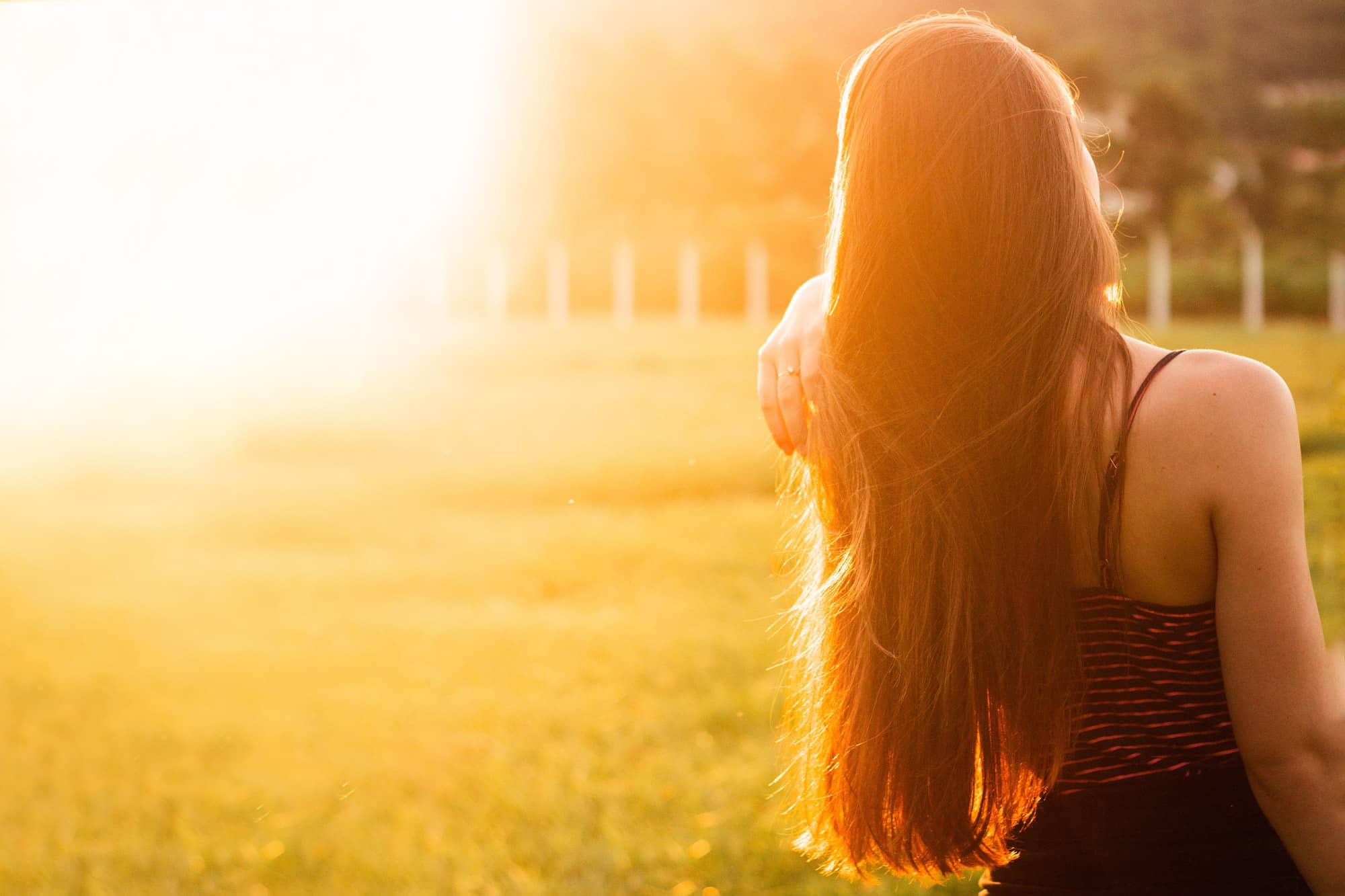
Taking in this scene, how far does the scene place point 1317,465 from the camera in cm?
503

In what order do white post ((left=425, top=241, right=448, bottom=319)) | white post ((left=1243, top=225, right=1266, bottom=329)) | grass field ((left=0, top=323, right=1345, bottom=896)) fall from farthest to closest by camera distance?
white post ((left=1243, top=225, right=1266, bottom=329)), white post ((left=425, top=241, right=448, bottom=319)), grass field ((left=0, top=323, right=1345, bottom=896))

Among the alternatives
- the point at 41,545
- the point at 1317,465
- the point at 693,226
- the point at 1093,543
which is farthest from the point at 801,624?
the point at 693,226

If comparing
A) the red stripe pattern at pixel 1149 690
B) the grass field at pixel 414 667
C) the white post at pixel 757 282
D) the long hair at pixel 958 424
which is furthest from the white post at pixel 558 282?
the red stripe pattern at pixel 1149 690

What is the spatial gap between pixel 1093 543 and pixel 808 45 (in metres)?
25.0

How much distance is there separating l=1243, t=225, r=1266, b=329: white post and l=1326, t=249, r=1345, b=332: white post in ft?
3.57

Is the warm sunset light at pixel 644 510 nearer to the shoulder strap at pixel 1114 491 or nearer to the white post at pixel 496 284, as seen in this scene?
the shoulder strap at pixel 1114 491

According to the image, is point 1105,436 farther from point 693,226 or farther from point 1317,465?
point 693,226

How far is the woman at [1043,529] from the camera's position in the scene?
1.34 metres

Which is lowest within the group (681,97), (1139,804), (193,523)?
(193,523)

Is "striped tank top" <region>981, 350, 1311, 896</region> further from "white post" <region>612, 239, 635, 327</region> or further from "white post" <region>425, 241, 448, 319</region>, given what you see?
"white post" <region>612, 239, 635, 327</region>

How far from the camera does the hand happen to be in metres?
1.68

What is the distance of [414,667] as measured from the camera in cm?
581

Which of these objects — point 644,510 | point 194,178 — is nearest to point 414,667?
point 644,510

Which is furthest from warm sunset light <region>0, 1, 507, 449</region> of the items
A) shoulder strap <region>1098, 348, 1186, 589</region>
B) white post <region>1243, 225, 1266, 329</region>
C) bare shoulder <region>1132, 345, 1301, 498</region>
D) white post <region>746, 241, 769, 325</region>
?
white post <region>1243, 225, 1266, 329</region>
